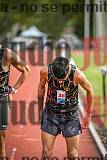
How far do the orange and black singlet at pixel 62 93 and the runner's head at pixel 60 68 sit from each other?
0.07 metres

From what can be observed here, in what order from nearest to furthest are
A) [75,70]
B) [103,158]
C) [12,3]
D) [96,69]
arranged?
[75,70]
[103,158]
[96,69]
[12,3]

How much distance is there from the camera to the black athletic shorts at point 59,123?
7.66 metres

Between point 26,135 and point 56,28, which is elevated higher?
point 26,135

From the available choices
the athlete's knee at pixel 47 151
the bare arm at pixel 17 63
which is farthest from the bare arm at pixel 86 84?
the bare arm at pixel 17 63

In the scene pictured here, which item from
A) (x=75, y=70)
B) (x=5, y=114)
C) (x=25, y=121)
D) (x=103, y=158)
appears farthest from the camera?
(x=25, y=121)

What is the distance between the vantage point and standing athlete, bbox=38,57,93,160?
7555 millimetres

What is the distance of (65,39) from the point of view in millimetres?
62719

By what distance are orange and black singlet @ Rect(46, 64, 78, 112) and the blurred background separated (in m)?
2.84

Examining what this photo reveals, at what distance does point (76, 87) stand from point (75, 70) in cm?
24

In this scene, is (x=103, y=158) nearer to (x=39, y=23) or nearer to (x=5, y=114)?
(x=5, y=114)

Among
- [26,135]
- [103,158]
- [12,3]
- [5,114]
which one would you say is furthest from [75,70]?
[12,3]

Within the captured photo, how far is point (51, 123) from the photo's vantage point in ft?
25.1

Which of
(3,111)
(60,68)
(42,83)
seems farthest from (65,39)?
(60,68)

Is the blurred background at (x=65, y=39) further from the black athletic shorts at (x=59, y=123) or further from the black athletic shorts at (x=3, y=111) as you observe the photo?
the black athletic shorts at (x=59, y=123)
